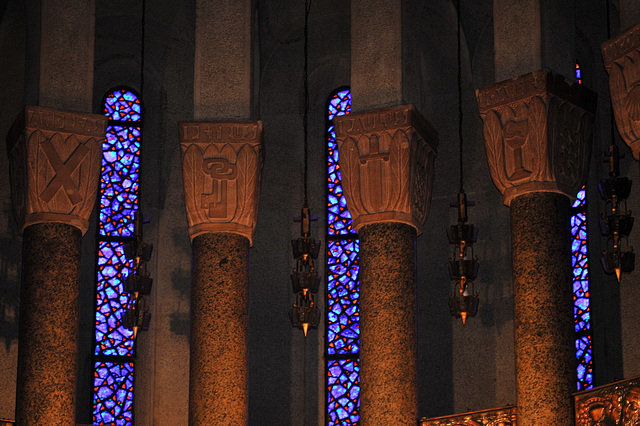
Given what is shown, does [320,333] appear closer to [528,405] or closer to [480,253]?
[480,253]

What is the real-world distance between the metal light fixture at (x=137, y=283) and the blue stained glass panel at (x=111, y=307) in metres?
2.15

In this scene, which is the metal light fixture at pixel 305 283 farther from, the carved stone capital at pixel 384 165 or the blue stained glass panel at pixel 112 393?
the blue stained glass panel at pixel 112 393

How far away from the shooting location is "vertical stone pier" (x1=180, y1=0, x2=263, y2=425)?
14508mm

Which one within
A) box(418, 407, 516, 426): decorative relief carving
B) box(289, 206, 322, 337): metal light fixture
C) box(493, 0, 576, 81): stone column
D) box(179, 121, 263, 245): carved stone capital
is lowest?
box(418, 407, 516, 426): decorative relief carving

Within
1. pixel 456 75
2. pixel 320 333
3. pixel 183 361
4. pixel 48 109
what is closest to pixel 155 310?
pixel 183 361

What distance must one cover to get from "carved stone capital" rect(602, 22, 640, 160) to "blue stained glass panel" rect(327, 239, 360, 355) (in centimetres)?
460

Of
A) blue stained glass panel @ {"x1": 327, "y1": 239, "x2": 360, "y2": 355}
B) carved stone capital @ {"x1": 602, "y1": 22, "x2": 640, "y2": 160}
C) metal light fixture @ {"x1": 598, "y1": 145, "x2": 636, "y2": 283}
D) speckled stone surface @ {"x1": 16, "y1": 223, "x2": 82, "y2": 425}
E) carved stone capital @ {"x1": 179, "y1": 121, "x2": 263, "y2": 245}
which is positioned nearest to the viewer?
carved stone capital @ {"x1": 602, "y1": 22, "x2": 640, "y2": 160}

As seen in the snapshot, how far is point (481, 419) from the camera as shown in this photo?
46.3ft

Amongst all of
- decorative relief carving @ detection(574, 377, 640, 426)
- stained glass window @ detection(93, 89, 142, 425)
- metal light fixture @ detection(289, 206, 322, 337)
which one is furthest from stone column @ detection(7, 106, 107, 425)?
decorative relief carving @ detection(574, 377, 640, 426)

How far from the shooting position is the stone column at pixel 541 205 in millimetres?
13539

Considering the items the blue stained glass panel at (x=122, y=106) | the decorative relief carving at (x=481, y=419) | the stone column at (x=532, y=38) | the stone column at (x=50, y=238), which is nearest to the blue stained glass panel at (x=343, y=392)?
the decorative relief carving at (x=481, y=419)

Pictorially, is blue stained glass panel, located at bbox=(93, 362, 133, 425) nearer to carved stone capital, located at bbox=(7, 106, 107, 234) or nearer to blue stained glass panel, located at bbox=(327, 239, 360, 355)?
blue stained glass panel, located at bbox=(327, 239, 360, 355)

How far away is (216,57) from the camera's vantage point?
50.9 feet

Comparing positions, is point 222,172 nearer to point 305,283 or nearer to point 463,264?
point 305,283
